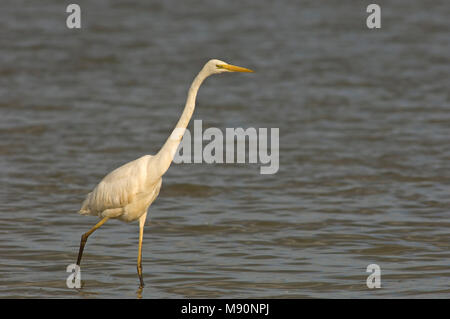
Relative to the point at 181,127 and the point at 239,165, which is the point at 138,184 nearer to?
the point at 181,127

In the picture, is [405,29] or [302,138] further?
[405,29]

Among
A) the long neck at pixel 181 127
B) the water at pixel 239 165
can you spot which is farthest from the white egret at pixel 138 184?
the water at pixel 239 165

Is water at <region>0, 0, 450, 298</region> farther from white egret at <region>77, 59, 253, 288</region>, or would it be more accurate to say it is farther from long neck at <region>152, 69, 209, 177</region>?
long neck at <region>152, 69, 209, 177</region>

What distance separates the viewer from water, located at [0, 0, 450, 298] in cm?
803

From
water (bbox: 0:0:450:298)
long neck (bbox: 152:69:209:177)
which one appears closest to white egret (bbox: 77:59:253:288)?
long neck (bbox: 152:69:209:177)

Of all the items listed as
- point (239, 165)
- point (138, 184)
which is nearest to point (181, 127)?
point (138, 184)

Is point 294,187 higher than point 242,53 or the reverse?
the reverse

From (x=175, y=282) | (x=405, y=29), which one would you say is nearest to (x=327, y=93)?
(x=405, y=29)

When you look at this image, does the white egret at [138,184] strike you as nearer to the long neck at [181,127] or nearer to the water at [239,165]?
the long neck at [181,127]

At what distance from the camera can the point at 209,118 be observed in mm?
14930

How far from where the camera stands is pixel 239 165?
12305 mm
